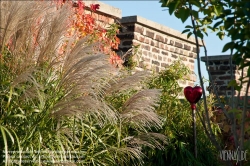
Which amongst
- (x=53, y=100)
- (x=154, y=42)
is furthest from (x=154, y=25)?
(x=53, y=100)

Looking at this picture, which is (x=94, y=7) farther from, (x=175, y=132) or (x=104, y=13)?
(x=175, y=132)

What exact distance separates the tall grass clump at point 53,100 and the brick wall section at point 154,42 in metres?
3.01

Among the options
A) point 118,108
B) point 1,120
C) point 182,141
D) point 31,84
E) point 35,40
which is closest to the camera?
point 1,120

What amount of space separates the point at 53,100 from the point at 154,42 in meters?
4.84

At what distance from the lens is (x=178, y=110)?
21.2 ft

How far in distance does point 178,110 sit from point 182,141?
497 mm

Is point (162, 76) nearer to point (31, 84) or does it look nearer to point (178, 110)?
point (178, 110)

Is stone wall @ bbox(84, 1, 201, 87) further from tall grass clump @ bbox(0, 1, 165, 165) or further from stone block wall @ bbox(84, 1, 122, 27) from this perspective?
tall grass clump @ bbox(0, 1, 165, 165)

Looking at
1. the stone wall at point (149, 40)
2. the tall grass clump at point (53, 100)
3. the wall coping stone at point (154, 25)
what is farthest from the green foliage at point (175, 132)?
the wall coping stone at point (154, 25)

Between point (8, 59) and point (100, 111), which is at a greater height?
point (8, 59)

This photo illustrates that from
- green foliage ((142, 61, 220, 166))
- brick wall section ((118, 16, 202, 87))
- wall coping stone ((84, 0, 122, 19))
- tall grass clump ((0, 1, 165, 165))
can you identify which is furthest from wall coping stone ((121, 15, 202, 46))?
tall grass clump ((0, 1, 165, 165))

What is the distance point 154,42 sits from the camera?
9.17 meters

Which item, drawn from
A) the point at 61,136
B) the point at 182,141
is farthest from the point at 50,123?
the point at 182,141

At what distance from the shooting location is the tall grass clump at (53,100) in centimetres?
434
